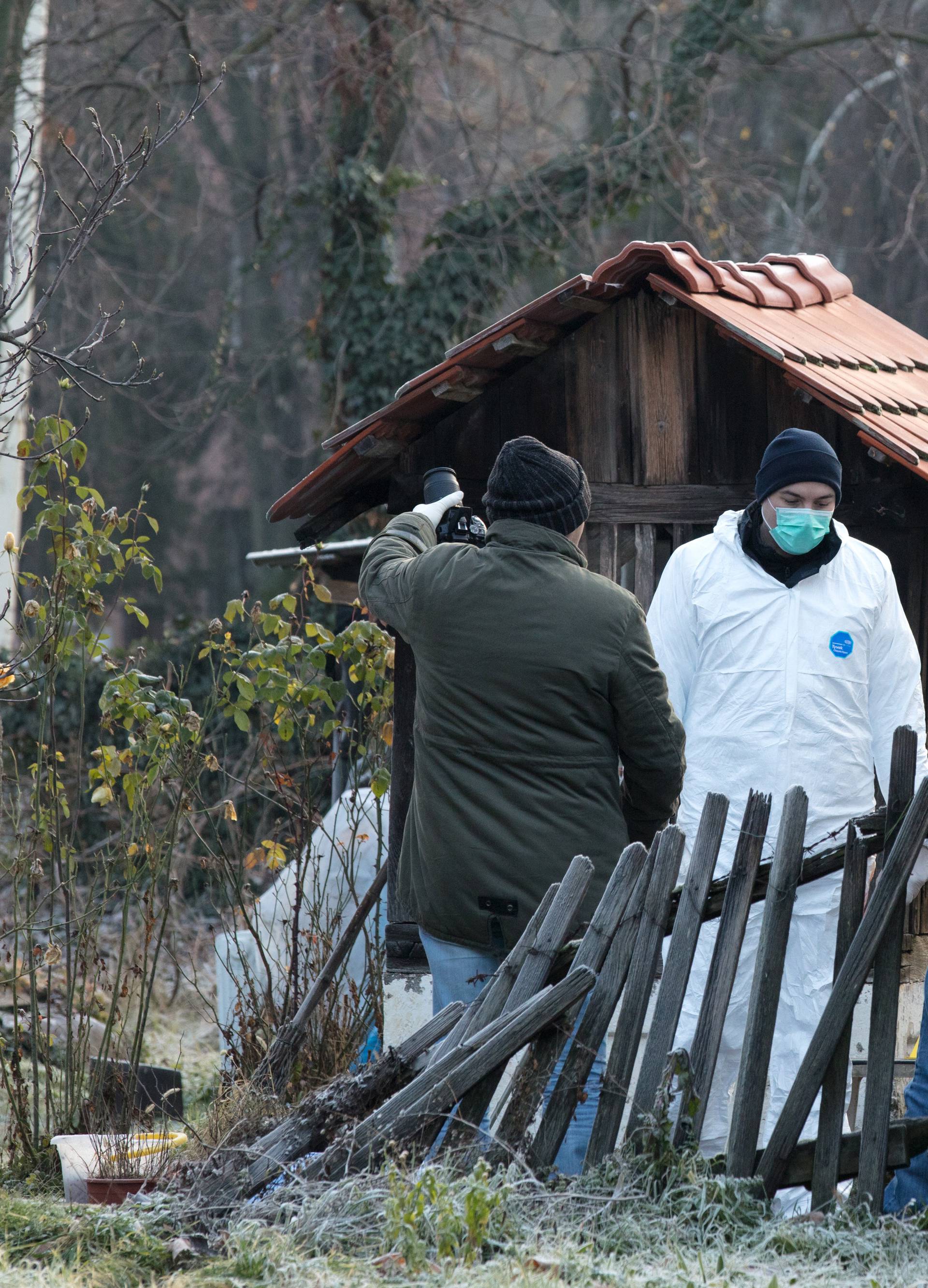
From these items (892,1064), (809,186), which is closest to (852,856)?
(892,1064)

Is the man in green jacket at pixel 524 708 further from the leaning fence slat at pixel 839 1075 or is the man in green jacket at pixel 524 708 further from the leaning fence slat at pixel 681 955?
the leaning fence slat at pixel 839 1075

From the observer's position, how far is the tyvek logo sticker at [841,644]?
4.04 m

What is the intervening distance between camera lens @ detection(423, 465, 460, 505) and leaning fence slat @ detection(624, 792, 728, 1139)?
4.11ft

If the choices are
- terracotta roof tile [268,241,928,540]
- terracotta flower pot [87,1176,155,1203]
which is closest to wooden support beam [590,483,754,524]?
terracotta roof tile [268,241,928,540]

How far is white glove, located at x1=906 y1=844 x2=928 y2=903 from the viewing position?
3654 mm

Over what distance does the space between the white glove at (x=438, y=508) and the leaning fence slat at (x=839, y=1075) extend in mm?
1379

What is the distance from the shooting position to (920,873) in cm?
371

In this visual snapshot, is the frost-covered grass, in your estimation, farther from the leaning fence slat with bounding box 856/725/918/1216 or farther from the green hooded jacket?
the green hooded jacket

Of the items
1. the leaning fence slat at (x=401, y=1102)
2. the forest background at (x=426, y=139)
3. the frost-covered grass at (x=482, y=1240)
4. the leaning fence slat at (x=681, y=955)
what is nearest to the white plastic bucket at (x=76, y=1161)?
the frost-covered grass at (x=482, y=1240)

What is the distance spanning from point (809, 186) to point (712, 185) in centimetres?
877

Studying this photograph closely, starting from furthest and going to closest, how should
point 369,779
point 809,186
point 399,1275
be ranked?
point 809,186, point 369,779, point 399,1275

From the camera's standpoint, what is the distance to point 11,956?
5031 millimetres

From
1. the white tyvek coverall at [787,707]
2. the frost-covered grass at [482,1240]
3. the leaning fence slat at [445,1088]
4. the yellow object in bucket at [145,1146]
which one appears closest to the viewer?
the frost-covered grass at [482,1240]

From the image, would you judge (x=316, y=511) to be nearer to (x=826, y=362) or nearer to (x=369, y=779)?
(x=369, y=779)
